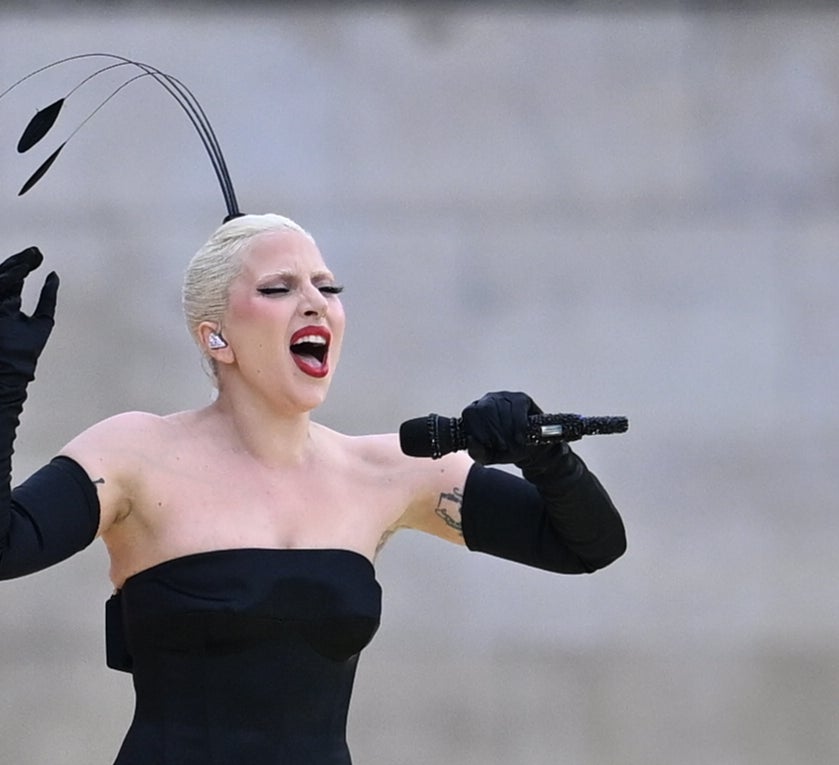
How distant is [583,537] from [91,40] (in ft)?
6.76

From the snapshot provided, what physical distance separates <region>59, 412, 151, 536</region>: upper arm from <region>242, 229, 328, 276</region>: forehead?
0.86ft

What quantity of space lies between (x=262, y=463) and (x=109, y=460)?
0.73 ft

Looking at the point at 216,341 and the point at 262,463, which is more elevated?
the point at 216,341

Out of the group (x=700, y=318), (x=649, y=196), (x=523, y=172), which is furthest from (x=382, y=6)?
(x=700, y=318)

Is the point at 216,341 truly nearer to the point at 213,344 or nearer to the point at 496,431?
the point at 213,344

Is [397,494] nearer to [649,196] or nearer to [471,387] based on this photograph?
[471,387]

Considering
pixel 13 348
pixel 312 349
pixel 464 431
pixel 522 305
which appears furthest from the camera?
pixel 522 305

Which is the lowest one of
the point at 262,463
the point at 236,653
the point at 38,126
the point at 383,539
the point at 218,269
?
the point at 236,653

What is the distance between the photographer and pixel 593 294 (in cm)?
373

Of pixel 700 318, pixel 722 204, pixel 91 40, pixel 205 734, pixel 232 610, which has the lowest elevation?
pixel 205 734

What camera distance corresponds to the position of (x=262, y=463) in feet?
7.00

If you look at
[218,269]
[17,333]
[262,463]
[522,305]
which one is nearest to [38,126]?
[218,269]

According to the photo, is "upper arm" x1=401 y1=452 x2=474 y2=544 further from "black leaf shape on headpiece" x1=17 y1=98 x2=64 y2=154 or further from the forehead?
"black leaf shape on headpiece" x1=17 y1=98 x2=64 y2=154

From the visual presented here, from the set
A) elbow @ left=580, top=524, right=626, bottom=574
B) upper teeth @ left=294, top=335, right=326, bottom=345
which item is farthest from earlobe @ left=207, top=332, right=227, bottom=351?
elbow @ left=580, top=524, right=626, bottom=574
